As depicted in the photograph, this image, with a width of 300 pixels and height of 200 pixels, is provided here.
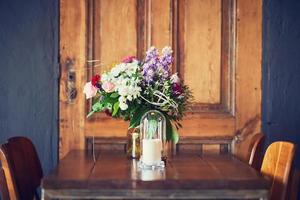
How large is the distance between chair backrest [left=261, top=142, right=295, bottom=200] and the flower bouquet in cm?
45

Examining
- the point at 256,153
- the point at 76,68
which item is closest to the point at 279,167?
the point at 256,153

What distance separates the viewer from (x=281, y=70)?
3084mm

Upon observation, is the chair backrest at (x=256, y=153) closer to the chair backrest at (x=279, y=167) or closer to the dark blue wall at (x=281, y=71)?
the chair backrest at (x=279, y=167)

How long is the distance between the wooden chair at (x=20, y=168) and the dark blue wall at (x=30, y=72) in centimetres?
47

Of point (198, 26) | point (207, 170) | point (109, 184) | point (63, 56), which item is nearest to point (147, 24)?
point (198, 26)

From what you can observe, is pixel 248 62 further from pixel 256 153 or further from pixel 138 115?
pixel 138 115

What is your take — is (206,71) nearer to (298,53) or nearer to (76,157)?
(298,53)

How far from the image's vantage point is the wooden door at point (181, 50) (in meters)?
3.07

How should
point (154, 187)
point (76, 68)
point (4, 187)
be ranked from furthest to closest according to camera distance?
point (76, 68)
point (4, 187)
point (154, 187)

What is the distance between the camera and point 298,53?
10.2 ft

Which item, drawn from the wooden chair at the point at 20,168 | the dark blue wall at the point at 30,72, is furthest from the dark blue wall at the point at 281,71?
the wooden chair at the point at 20,168

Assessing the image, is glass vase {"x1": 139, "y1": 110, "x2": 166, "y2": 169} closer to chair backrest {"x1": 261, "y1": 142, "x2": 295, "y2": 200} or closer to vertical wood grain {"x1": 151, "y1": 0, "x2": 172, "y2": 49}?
chair backrest {"x1": 261, "y1": 142, "x2": 295, "y2": 200}

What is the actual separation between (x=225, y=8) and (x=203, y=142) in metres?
0.81

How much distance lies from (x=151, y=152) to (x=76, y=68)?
1.04 metres
